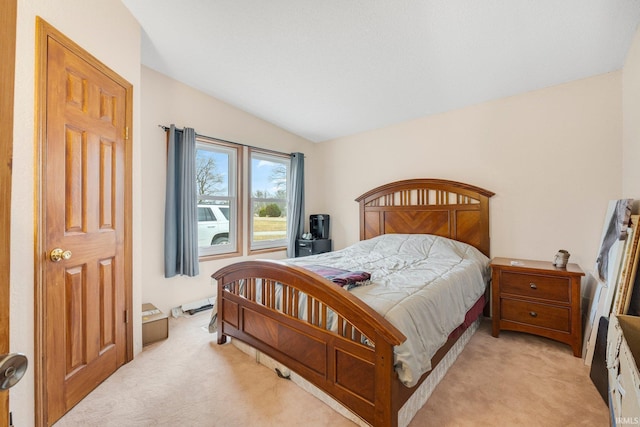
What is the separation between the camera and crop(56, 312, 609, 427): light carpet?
5.14 feet

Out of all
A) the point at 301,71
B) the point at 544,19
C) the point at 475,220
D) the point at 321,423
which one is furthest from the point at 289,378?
the point at 544,19

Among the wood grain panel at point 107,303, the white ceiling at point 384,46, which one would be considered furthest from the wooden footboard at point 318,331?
the white ceiling at point 384,46

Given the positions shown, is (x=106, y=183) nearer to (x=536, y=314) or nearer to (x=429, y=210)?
(x=429, y=210)

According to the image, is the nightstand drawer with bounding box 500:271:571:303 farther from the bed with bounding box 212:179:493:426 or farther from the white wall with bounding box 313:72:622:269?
the white wall with bounding box 313:72:622:269

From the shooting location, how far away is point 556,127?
2703 mm

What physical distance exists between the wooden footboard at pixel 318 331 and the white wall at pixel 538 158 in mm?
2400

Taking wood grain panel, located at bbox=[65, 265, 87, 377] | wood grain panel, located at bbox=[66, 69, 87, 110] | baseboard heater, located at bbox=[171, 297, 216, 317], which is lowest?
baseboard heater, located at bbox=[171, 297, 216, 317]

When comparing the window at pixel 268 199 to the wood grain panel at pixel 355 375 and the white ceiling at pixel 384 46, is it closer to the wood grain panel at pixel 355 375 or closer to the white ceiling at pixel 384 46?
the white ceiling at pixel 384 46

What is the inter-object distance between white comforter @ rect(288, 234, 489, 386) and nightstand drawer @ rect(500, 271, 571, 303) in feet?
0.70

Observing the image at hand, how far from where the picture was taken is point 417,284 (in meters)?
1.95

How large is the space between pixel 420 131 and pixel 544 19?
1765 millimetres

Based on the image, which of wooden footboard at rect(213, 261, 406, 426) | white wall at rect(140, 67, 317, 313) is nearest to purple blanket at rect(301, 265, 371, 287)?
wooden footboard at rect(213, 261, 406, 426)

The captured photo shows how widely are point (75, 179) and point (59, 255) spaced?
481 mm

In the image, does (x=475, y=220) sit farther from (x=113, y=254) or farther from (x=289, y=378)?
(x=113, y=254)
